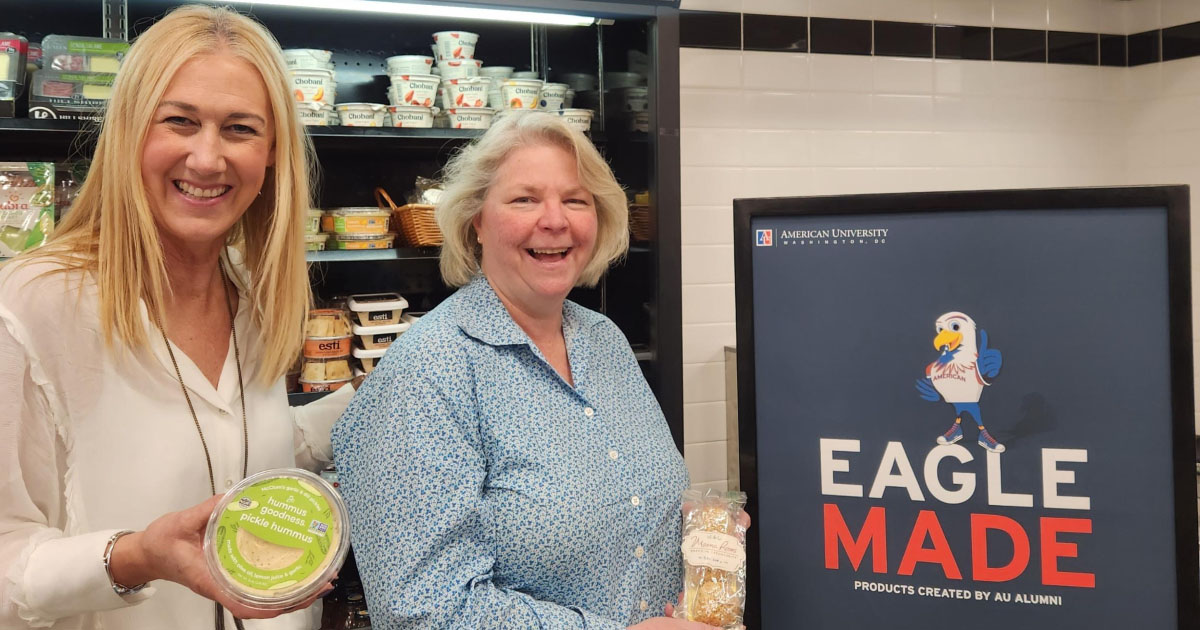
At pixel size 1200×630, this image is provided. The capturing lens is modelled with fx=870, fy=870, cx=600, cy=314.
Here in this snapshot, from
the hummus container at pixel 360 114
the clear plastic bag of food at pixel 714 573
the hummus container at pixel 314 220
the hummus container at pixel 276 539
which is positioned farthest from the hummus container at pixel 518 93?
the hummus container at pixel 276 539

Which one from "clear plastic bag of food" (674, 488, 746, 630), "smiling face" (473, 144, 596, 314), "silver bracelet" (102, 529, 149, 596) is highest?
"smiling face" (473, 144, 596, 314)

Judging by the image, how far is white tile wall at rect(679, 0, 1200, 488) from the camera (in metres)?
3.22

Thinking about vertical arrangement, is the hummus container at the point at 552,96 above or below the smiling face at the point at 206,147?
above

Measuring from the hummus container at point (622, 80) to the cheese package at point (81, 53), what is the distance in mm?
1340

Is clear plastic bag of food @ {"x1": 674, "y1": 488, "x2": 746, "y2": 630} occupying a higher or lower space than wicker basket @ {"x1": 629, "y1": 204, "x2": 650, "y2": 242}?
lower

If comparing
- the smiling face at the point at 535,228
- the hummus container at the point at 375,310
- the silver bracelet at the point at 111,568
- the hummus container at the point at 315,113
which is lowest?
the silver bracelet at the point at 111,568

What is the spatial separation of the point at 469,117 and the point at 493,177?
0.89 meters

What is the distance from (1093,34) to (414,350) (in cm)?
345

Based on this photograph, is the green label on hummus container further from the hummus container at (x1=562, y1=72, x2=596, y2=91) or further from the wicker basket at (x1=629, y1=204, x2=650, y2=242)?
the hummus container at (x1=562, y1=72, x2=596, y2=91)

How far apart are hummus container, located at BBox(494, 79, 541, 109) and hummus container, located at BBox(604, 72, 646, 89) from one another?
24 centimetres

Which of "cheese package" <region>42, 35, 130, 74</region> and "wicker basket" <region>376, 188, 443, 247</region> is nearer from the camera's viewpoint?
"cheese package" <region>42, 35, 130, 74</region>

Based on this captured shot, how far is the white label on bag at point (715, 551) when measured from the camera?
5.35 feet

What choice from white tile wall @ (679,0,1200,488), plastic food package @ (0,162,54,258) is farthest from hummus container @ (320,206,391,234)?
white tile wall @ (679,0,1200,488)

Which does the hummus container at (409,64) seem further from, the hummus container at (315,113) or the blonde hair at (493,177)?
the blonde hair at (493,177)
